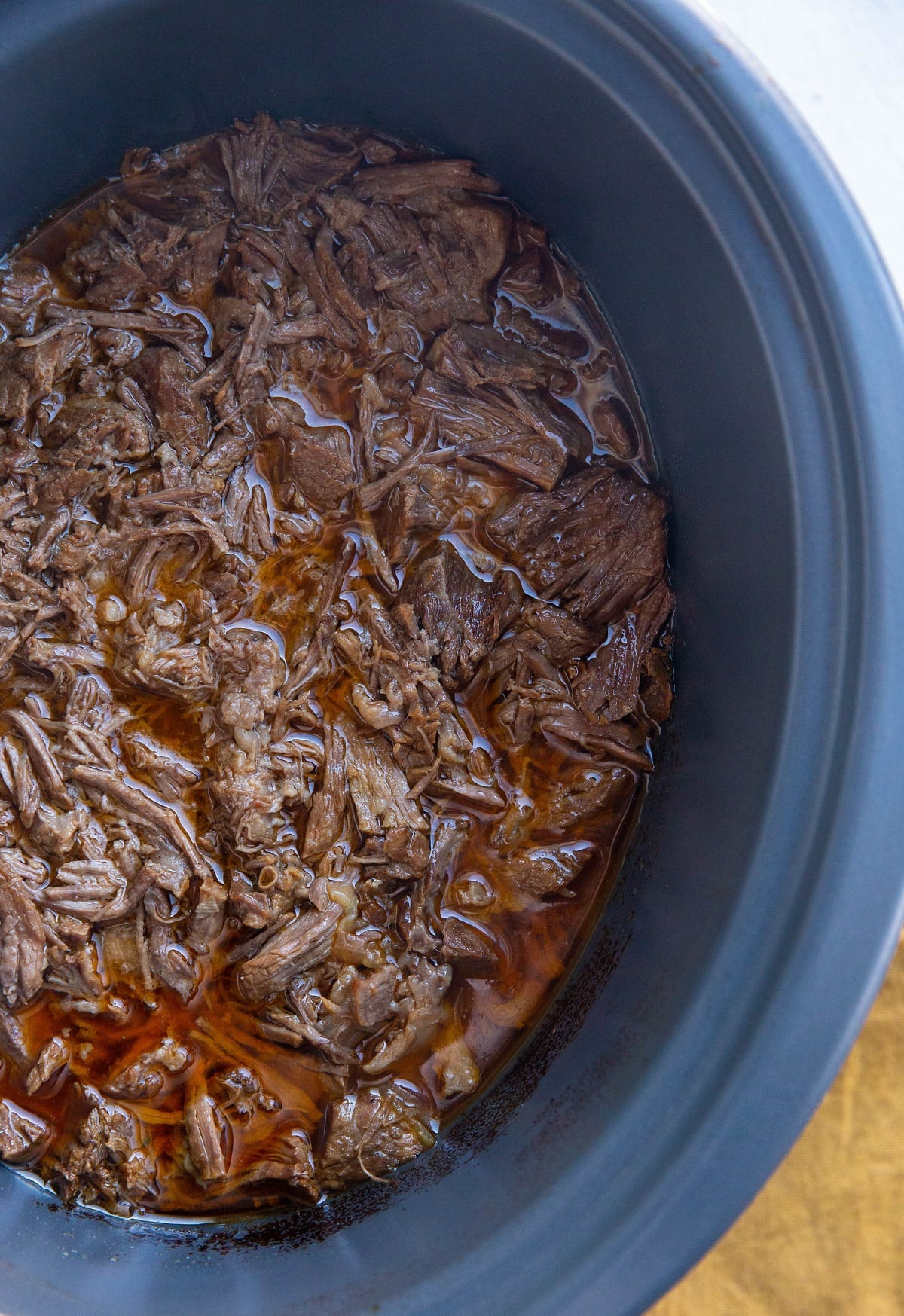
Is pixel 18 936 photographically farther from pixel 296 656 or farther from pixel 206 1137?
pixel 296 656

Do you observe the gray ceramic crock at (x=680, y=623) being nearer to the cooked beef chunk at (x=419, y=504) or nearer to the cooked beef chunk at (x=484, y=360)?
the cooked beef chunk at (x=484, y=360)

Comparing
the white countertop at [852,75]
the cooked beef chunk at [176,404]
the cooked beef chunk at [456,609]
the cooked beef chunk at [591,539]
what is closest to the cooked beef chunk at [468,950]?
the cooked beef chunk at [456,609]

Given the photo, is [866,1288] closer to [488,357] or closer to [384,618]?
[384,618]

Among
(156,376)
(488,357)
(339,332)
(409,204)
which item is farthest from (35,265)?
(488,357)

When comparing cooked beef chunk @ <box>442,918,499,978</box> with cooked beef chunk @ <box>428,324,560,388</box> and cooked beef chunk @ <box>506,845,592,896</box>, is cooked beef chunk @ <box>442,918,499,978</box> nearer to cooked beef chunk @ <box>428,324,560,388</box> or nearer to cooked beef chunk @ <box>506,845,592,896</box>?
cooked beef chunk @ <box>506,845,592,896</box>

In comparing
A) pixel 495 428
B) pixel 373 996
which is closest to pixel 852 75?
pixel 495 428
